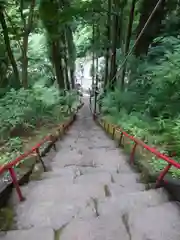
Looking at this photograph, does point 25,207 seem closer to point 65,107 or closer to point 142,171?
point 142,171

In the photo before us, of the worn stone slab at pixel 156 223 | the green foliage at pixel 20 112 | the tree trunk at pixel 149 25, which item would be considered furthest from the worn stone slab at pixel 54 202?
the tree trunk at pixel 149 25

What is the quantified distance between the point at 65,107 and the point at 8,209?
40.0ft

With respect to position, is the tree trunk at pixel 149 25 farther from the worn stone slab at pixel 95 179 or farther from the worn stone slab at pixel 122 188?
the worn stone slab at pixel 122 188

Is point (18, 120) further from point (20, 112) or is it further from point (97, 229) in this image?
point (97, 229)

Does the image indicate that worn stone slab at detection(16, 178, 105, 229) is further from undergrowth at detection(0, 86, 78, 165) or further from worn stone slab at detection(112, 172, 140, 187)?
undergrowth at detection(0, 86, 78, 165)

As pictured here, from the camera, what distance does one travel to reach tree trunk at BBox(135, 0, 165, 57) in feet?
29.2

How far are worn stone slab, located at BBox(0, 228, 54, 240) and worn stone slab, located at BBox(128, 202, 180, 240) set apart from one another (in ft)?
2.55

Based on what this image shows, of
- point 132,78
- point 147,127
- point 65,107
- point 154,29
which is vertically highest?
point 154,29

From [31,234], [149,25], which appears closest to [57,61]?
[149,25]

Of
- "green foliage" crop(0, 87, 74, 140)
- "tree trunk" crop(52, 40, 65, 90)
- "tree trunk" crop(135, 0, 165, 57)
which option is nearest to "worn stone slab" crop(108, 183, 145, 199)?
"green foliage" crop(0, 87, 74, 140)

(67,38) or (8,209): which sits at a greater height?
(67,38)

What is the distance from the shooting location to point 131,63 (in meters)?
9.34

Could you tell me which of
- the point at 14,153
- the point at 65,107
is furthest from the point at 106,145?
the point at 65,107

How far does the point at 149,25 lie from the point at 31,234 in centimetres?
851
